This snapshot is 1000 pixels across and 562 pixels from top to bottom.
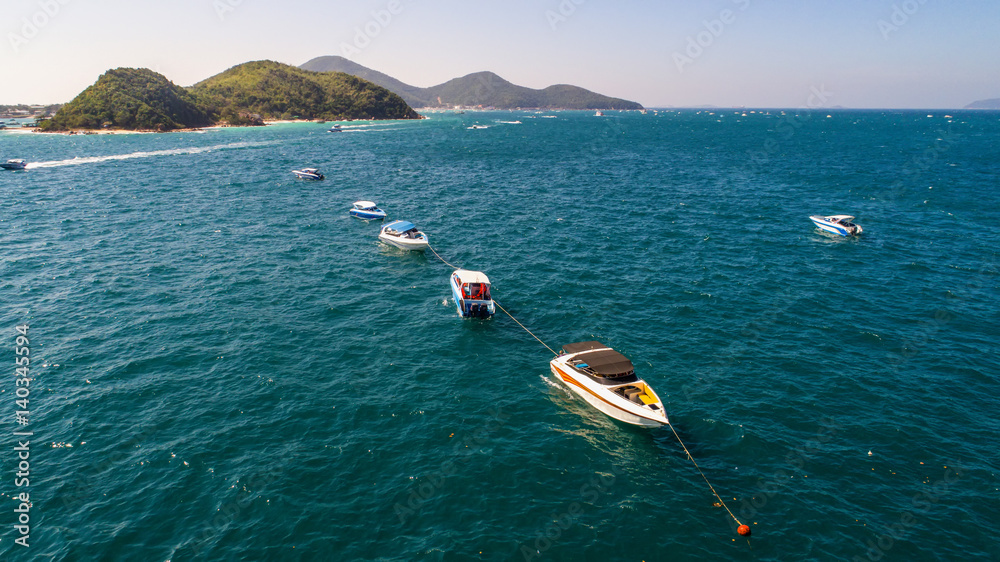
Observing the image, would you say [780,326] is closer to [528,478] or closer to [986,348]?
[986,348]

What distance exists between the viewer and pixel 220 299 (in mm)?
45188

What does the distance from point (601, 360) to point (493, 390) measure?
8.31 metres

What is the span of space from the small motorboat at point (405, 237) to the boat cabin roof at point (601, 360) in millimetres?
32117

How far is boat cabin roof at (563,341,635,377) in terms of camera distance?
1219 inches

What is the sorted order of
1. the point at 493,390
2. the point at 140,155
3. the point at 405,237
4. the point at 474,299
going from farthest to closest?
the point at 140,155 < the point at 405,237 < the point at 474,299 < the point at 493,390

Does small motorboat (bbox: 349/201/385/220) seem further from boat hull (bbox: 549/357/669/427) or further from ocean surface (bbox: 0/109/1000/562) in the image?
boat hull (bbox: 549/357/669/427)

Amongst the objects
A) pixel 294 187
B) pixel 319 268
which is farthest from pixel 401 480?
pixel 294 187

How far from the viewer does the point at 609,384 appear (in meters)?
30.5

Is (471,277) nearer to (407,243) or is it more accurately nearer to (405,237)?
(407,243)

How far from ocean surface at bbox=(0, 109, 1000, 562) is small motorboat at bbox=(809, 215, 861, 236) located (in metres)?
1.90

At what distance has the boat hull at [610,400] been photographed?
28.5 m

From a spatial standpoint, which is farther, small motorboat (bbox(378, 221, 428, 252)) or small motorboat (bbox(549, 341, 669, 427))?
small motorboat (bbox(378, 221, 428, 252))

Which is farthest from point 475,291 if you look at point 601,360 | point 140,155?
point 140,155

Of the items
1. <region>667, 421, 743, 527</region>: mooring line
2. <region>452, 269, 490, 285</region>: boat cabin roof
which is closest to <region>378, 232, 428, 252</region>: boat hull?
<region>452, 269, 490, 285</region>: boat cabin roof
